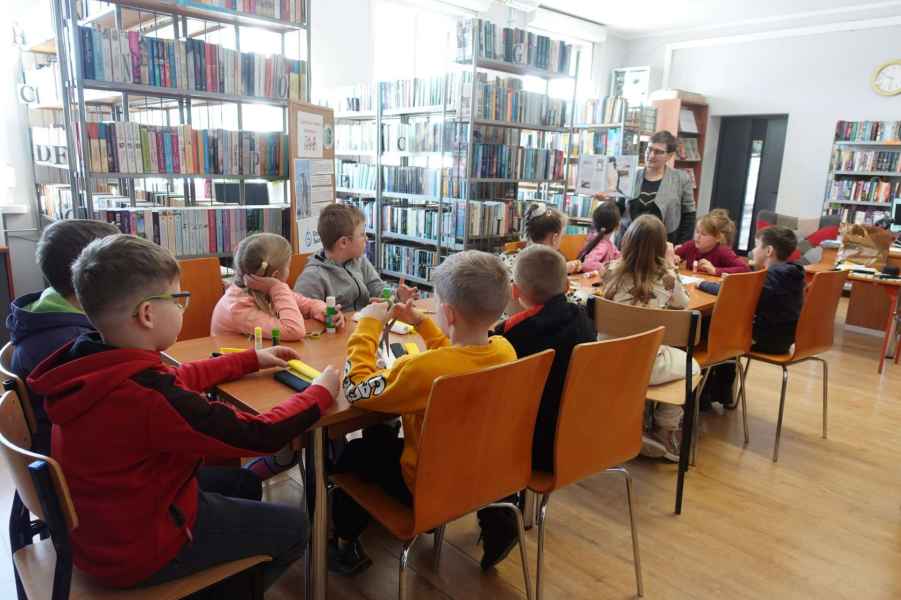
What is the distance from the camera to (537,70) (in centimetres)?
466

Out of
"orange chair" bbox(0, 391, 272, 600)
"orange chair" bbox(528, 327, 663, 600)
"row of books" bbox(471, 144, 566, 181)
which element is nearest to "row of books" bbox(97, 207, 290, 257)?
"row of books" bbox(471, 144, 566, 181)

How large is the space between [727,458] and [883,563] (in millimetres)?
808

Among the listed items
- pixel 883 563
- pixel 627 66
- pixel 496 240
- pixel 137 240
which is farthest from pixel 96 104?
pixel 627 66

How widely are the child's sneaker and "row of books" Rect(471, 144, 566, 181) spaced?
2.41 metres

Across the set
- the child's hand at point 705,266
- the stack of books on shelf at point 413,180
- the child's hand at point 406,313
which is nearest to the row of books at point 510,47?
the stack of books on shelf at point 413,180

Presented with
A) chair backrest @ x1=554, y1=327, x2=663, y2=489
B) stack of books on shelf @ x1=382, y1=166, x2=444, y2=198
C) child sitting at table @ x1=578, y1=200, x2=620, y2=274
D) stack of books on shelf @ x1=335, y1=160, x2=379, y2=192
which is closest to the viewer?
chair backrest @ x1=554, y1=327, x2=663, y2=489

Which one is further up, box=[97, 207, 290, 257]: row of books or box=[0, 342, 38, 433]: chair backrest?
box=[97, 207, 290, 257]: row of books

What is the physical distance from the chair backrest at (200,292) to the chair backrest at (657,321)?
5.39 feet

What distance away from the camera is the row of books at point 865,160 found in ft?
23.0

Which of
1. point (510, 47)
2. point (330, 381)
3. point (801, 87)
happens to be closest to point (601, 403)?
point (330, 381)

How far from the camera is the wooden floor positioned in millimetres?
1968

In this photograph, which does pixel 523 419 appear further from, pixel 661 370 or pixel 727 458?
pixel 727 458

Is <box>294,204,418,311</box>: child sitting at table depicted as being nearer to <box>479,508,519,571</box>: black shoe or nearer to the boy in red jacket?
<box>479,508,519,571</box>: black shoe

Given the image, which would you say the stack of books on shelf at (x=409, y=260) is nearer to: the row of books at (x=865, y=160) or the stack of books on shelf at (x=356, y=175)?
the stack of books on shelf at (x=356, y=175)
